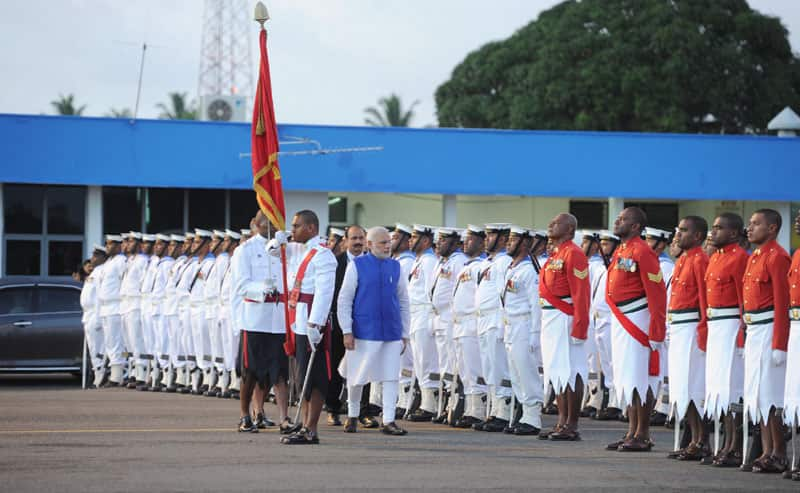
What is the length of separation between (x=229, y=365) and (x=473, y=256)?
4.88m

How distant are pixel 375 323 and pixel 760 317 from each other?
4124 mm

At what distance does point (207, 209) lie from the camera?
32625mm

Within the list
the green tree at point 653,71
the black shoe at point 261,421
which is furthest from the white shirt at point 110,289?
the green tree at point 653,71

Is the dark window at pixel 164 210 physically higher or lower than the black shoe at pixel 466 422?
higher

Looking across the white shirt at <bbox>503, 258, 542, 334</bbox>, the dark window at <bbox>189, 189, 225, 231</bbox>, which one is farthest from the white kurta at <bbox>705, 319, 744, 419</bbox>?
the dark window at <bbox>189, 189, 225, 231</bbox>

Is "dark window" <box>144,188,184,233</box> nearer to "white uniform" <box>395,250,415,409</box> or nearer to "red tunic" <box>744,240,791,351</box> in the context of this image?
"white uniform" <box>395,250,415,409</box>

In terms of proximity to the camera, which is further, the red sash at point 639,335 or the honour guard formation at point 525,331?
the red sash at point 639,335

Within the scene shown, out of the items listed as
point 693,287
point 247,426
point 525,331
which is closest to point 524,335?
point 525,331

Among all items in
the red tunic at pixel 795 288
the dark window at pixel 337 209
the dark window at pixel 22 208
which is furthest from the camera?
the dark window at pixel 337 209

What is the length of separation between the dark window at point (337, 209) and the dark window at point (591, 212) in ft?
20.8

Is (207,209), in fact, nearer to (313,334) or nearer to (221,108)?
(221,108)

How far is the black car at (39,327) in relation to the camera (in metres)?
20.5

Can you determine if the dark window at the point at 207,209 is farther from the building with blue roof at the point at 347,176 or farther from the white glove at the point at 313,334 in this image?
the white glove at the point at 313,334

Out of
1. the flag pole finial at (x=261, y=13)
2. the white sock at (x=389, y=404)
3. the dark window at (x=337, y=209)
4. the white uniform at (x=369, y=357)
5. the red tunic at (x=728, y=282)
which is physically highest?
the flag pole finial at (x=261, y=13)
